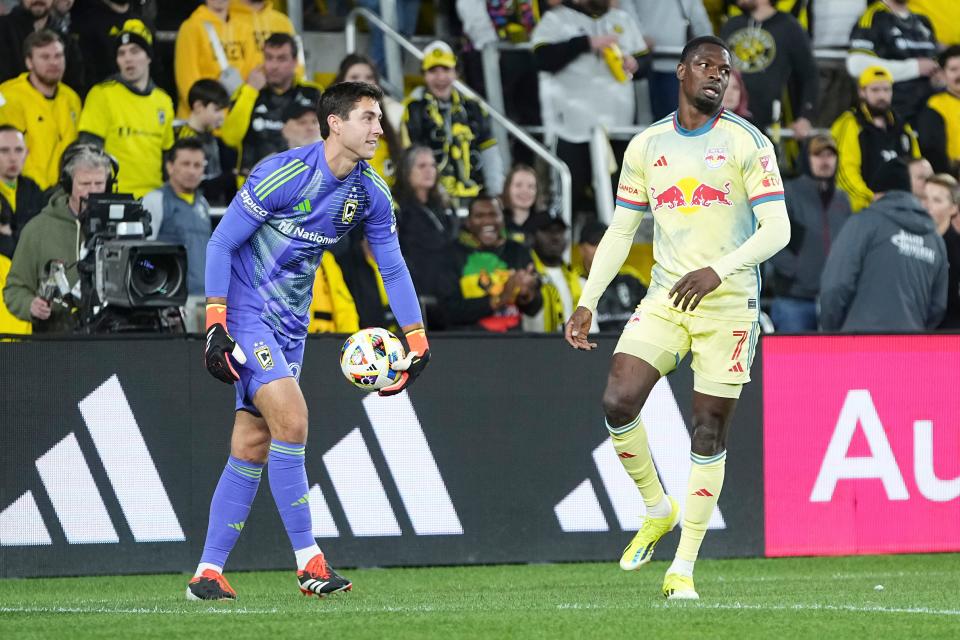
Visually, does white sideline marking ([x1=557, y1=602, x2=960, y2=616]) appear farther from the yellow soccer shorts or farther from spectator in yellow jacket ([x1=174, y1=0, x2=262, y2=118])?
spectator in yellow jacket ([x1=174, y1=0, x2=262, y2=118])

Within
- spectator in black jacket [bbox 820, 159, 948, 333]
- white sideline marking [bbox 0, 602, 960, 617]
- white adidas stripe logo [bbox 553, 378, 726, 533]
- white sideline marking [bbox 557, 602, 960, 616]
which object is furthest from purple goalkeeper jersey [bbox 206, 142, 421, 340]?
spectator in black jacket [bbox 820, 159, 948, 333]

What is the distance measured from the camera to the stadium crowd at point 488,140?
1104 cm

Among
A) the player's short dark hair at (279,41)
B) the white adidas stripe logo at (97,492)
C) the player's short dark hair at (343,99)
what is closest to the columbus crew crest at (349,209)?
the player's short dark hair at (343,99)

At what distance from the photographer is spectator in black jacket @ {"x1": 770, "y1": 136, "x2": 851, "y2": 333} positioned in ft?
42.3

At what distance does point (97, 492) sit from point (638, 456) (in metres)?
3.28

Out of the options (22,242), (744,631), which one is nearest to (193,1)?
(22,242)

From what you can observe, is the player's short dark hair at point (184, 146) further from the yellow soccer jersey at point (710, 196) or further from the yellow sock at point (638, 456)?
the yellow sock at point (638, 456)

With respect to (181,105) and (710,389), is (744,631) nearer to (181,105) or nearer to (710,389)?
(710,389)

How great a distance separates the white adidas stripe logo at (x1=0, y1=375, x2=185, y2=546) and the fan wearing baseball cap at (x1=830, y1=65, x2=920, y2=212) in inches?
274

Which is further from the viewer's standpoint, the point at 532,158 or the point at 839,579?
the point at 532,158

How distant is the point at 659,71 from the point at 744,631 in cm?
897

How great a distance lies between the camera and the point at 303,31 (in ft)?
47.1

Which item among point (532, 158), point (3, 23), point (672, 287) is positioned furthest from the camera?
point (532, 158)

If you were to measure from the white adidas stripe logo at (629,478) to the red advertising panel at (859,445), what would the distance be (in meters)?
0.56
